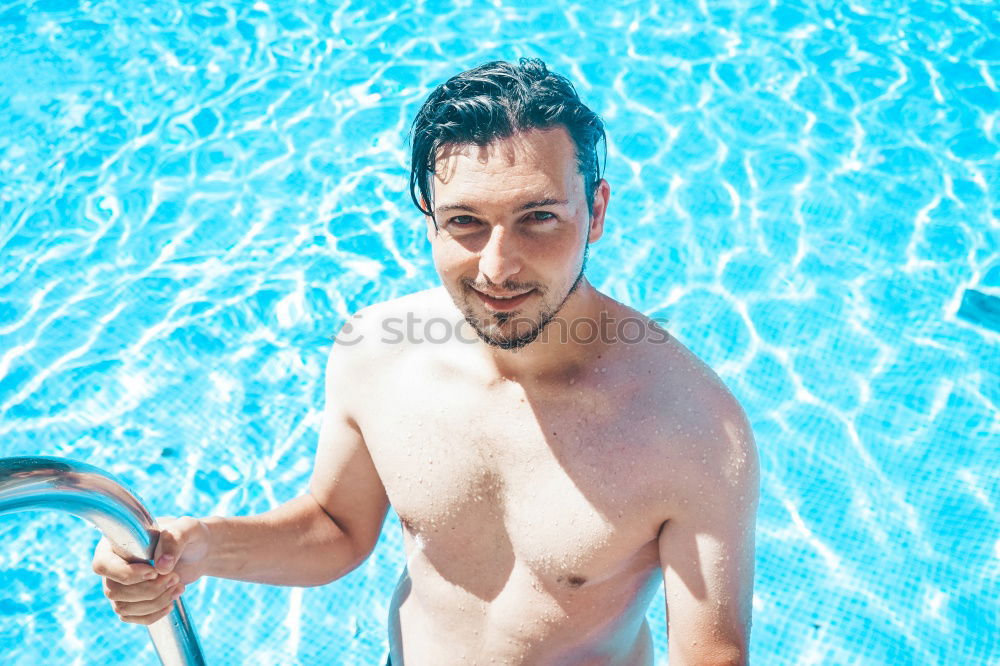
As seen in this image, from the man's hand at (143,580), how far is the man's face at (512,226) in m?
0.74

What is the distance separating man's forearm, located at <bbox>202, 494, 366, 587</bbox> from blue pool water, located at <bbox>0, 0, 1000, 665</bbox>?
4.50 feet

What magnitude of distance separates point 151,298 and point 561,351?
10.6ft

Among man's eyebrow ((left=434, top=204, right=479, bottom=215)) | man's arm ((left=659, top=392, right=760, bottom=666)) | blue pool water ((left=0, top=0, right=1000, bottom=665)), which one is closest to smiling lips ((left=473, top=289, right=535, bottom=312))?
man's eyebrow ((left=434, top=204, right=479, bottom=215))

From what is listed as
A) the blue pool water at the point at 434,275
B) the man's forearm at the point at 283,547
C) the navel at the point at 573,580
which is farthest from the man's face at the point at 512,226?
the blue pool water at the point at 434,275

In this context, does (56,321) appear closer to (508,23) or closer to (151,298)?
(151,298)

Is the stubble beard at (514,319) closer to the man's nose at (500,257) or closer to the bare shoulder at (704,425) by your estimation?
the man's nose at (500,257)

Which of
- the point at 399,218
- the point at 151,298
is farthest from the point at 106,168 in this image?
the point at 399,218

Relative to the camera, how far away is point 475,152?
1806mm

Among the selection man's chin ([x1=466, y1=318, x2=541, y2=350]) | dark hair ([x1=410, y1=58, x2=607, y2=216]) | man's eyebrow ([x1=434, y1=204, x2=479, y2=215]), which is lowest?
man's chin ([x1=466, y1=318, x2=541, y2=350])

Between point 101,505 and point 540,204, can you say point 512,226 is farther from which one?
point 101,505

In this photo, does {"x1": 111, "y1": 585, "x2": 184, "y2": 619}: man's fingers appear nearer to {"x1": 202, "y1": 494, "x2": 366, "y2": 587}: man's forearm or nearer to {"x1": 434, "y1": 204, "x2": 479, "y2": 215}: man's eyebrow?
{"x1": 202, "y1": 494, "x2": 366, "y2": 587}: man's forearm

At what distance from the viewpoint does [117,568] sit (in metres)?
1.64

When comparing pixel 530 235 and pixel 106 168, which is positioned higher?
pixel 530 235

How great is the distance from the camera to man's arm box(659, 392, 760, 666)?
185 centimetres
